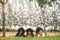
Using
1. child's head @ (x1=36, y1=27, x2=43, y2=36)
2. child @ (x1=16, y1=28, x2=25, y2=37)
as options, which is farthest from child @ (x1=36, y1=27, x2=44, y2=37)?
child @ (x1=16, y1=28, x2=25, y2=37)

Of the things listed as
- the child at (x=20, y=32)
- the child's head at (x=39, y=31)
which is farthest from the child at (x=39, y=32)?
the child at (x=20, y=32)

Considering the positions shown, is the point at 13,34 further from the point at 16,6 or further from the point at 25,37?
the point at 16,6

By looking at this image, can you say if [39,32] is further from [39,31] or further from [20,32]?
[20,32]

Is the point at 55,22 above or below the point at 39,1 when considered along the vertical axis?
below

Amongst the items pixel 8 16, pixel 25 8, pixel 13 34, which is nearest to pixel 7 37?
pixel 13 34

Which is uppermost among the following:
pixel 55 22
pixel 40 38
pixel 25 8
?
pixel 25 8

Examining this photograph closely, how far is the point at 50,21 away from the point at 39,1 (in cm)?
20

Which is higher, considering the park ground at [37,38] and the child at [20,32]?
the child at [20,32]

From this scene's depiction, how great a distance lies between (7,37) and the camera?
5.70 ft

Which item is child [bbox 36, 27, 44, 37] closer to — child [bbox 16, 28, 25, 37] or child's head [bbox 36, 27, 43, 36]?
child's head [bbox 36, 27, 43, 36]

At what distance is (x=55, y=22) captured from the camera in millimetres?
1793

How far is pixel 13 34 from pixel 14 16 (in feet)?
0.51

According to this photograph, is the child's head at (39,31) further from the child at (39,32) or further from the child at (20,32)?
the child at (20,32)

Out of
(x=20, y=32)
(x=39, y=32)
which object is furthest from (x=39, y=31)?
(x=20, y=32)
